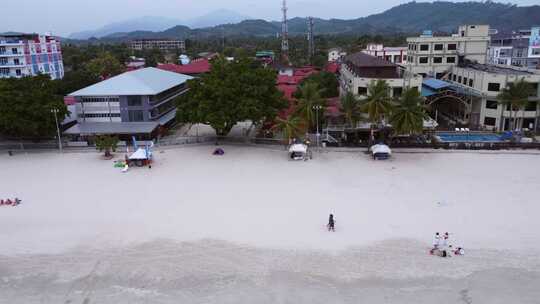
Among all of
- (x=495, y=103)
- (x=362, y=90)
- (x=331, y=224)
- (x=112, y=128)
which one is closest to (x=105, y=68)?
(x=112, y=128)

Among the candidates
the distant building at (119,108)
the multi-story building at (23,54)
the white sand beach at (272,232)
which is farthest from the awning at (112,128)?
the multi-story building at (23,54)

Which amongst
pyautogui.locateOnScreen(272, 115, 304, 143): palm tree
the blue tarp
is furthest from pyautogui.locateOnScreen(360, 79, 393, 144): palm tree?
the blue tarp

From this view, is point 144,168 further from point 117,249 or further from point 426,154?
point 426,154

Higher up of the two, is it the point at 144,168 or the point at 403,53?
the point at 403,53

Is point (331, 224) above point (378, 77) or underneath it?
underneath

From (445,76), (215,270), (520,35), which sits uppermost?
(520,35)

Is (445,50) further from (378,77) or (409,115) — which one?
(409,115)

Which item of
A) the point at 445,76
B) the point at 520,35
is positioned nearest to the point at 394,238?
the point at 445,76
